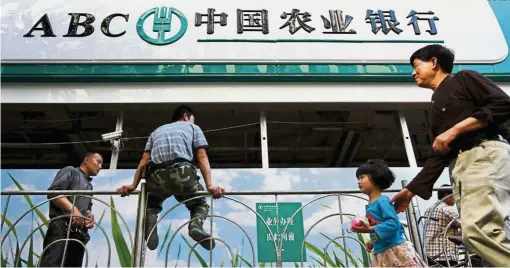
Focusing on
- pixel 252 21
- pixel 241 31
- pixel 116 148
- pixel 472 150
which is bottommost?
pixel 472 150

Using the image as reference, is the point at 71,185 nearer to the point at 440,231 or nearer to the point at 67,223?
the point at 67,223

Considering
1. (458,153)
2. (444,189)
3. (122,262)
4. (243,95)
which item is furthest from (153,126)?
(458,153)

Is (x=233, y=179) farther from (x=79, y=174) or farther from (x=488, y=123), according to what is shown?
(x=488, y=123)

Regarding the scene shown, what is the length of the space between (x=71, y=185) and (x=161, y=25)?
7.26ft

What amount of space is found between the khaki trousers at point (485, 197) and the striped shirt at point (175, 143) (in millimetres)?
1917

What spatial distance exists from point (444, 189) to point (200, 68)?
9.01ft

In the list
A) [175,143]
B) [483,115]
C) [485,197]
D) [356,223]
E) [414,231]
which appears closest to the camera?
[485,197]

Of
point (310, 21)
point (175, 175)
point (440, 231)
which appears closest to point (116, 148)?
point (175, 175)

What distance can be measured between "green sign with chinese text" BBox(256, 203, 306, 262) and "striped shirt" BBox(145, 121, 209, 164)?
0.97m

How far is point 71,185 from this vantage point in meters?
3.52

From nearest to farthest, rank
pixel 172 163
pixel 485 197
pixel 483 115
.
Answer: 1. pixel 485 197
2. pixel 483 115
3. pixel 172 163

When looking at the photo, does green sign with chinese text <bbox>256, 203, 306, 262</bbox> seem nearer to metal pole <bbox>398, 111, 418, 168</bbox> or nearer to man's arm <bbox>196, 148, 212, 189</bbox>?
man's arm <bbox>196, 148, 212, 189</bbox>

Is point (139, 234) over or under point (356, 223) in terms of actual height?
over

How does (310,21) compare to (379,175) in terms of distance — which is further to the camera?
(310,21)
